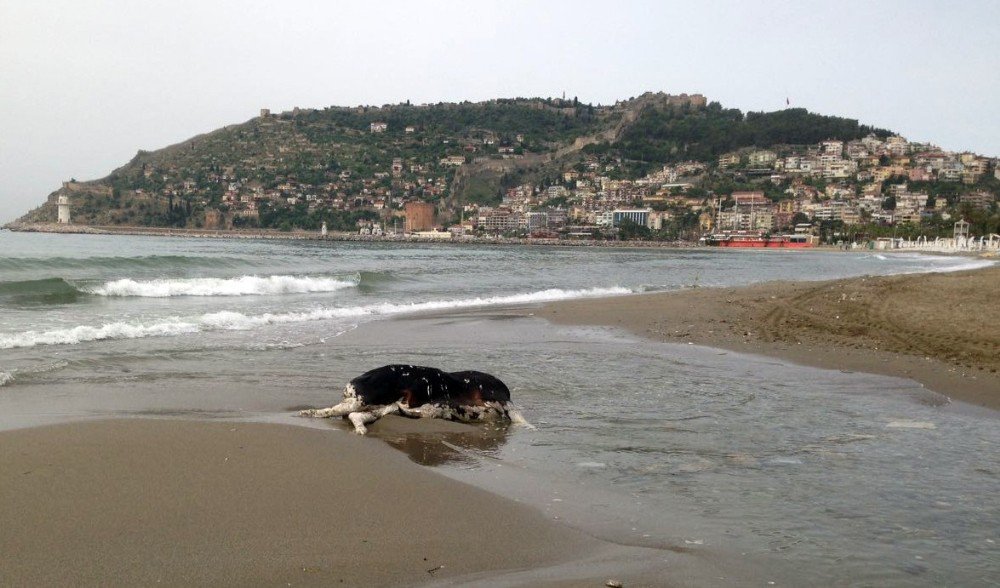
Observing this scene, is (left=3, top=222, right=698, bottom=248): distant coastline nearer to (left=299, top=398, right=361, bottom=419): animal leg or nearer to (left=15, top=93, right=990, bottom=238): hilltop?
(left=15, top=93, right=990, bottom=238): hilltop

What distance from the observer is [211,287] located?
20.3 meters

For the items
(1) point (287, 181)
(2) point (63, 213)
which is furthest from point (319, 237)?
(2) point (63, 213)

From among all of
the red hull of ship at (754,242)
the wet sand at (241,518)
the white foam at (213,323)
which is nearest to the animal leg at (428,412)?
the wet sand at (241,518)

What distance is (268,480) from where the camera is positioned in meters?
4.61

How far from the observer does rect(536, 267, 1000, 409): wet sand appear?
31.3ft

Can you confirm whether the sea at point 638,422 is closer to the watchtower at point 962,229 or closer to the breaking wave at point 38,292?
the breaking wave at point 38,292

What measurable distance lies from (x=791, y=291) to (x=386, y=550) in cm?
1930

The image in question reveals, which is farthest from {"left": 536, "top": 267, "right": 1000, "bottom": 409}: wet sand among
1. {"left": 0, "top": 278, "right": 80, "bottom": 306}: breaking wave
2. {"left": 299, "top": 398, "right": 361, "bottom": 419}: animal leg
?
{"left": 0, "top": 278, "right": 80, "bottom": 306}: breaking wave

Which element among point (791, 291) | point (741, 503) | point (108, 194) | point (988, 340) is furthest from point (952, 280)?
point (108, 194)

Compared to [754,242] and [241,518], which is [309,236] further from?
[241,518]

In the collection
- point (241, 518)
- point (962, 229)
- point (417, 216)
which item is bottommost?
point (241, 518)

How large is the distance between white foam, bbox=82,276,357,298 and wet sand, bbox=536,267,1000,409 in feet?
28.2

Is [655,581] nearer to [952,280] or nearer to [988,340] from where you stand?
[988,340]

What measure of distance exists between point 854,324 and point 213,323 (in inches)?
464
